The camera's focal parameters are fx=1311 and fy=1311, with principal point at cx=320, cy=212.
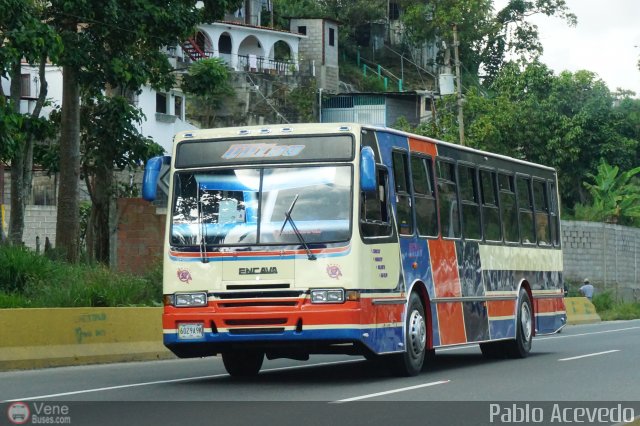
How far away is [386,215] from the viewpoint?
15.4m

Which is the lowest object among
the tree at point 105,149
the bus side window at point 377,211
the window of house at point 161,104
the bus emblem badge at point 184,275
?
the bus emblem badge at point 184,275

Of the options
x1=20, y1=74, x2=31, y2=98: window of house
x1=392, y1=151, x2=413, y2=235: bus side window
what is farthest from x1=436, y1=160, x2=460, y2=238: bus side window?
x1=20, y1=74, x2=31, y2=98: window of house

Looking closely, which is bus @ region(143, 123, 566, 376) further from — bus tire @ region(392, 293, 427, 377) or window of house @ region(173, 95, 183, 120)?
window of house @ region(173, 95, 183, 120)

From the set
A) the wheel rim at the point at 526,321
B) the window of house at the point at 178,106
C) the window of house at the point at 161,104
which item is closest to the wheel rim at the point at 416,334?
the wheel rim at the point at 526,321

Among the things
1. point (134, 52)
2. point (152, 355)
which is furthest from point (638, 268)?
point (152, 355)

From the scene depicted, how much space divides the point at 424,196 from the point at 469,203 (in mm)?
1977

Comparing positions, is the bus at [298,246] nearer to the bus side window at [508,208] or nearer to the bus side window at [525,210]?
the bus side window at [508,208]

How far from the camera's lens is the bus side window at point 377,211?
1485 cm

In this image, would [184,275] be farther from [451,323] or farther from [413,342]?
[451,323]

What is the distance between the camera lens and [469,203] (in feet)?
61.4

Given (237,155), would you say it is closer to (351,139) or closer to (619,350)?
(351,139)

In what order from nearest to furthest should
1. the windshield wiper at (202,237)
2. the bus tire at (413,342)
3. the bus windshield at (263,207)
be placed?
1. the bus windshield at (263,207)
2. the windshield wiper at (202,237)
3. the bus tire at (413,342)

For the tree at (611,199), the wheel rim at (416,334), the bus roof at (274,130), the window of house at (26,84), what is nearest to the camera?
the bus roof at (274,130)

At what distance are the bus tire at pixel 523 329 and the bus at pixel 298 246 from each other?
391 cm
